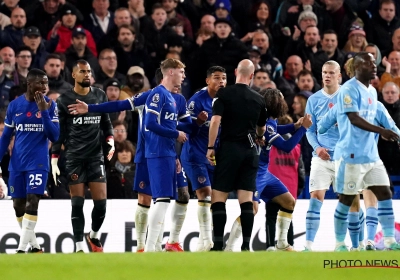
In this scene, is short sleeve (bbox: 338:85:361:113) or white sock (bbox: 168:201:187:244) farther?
white sock (bbox: 168:201:187:244)

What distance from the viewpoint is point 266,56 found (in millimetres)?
21609

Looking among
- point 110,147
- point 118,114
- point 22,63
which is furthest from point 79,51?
point 110,147

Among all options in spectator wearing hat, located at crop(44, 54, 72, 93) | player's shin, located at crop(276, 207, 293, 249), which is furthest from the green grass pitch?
spectator wearing hat, located at crop(44, 54, 72, 93)

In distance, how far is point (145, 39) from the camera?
21.6m

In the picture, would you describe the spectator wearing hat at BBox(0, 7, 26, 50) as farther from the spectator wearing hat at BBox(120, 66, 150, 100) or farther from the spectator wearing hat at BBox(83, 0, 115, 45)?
the spectator wearing hat at BBox(120, 66, 150, 100)

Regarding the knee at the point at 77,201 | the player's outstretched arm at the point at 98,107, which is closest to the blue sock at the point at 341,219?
the player's outstretched arm at the point at 98,107

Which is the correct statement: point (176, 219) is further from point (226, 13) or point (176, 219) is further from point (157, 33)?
point (226, 13)

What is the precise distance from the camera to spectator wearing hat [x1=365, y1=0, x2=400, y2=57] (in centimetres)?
2292

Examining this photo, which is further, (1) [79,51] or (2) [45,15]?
(2) [45,15]

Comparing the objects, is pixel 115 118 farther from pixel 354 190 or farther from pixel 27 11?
pixel 354 190

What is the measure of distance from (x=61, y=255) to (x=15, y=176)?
275cm

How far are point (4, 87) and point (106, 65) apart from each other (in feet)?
6.45

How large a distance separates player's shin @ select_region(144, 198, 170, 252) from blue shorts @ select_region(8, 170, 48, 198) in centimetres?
157

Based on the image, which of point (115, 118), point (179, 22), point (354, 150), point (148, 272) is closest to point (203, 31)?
point (179, 22)
